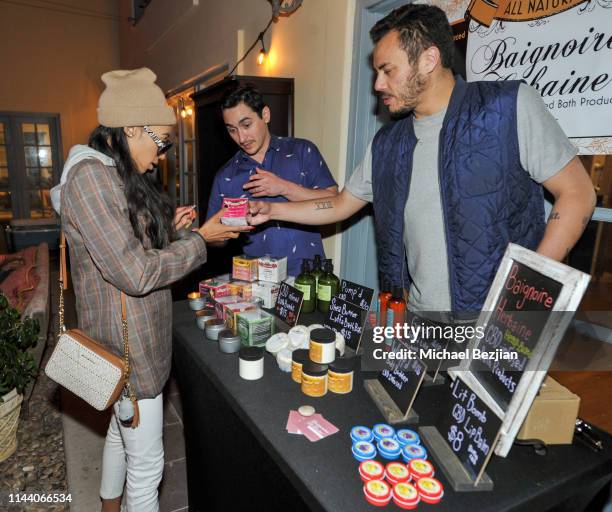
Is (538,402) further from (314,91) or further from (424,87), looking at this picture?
(314,91)

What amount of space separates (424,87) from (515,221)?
0.53 metres

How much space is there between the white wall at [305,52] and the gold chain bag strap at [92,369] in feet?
5.96

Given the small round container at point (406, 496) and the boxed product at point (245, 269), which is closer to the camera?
the small round container at point (406, 496)

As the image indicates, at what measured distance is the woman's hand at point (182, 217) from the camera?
1.74 metres

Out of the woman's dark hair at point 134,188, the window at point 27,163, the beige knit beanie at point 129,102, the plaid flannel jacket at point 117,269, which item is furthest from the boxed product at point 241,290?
the window at point 27,163

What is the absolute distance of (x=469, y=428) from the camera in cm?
91

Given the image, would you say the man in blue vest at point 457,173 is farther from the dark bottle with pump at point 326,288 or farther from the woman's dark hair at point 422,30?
the dark bottle with pump at point 326,288

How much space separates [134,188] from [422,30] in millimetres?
1051

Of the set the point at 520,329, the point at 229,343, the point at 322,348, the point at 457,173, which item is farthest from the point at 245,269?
the point at 520,329

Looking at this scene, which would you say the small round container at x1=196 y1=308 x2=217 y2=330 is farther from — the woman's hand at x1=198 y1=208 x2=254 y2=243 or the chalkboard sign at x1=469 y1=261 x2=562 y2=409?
the chalkboard sign at x1=469 y1=261 x2=562 y2=409

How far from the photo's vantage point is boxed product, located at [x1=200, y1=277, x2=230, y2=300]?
1.74 meters

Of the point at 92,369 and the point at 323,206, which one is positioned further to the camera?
the point at 323,206

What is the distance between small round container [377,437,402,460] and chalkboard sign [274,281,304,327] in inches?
24.2

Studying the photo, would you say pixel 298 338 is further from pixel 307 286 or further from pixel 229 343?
pixel 307 286
